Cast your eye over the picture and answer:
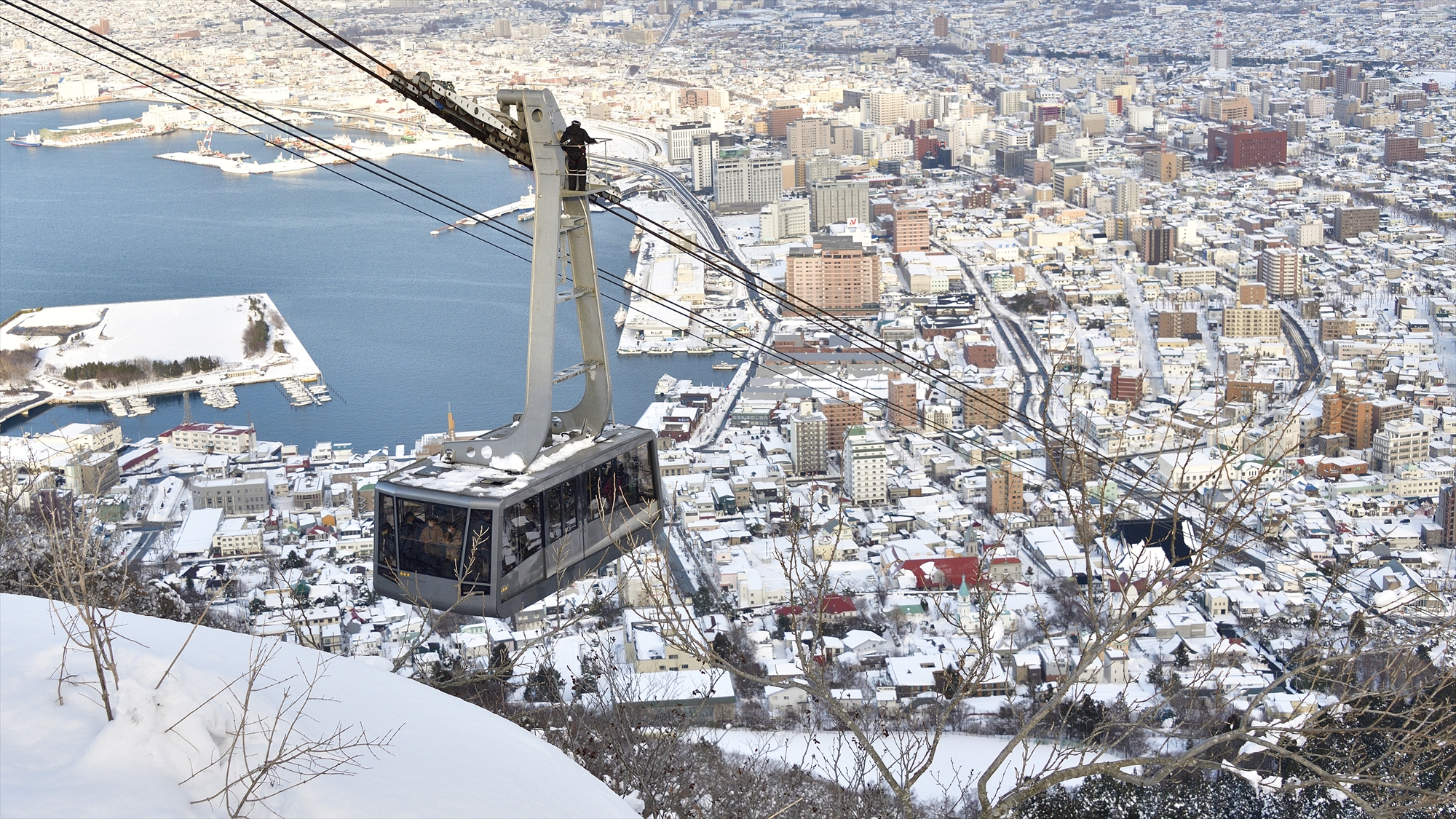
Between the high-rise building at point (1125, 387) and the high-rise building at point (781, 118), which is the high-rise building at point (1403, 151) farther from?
the high-rise building at point (1125, 387)

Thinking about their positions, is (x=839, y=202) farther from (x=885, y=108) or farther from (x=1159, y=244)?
(x=885, y=108)

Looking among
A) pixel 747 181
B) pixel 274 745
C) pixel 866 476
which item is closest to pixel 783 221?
pixel 747 181

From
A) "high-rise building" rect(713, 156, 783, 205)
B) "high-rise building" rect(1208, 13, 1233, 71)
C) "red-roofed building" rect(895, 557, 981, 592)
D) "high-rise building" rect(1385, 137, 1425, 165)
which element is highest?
"high-rise building" rect(1208, 13, 1233, 71)

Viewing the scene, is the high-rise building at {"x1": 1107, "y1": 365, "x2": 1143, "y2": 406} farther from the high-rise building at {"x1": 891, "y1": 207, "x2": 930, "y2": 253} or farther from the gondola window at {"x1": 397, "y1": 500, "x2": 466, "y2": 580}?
the gondola window at {"x1": 397, "y1": 500, "x2": 466, "y2": 580}

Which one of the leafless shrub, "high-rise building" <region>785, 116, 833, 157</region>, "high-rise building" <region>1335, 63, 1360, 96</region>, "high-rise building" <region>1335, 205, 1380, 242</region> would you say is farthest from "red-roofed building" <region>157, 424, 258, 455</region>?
"high-rise building" <region>1335, 63, 1360, 96</region>

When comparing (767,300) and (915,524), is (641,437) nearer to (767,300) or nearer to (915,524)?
(915,524)

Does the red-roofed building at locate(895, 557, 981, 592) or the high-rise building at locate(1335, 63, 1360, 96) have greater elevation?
the high-rise building at locate(1335, 63, 1360, 96)

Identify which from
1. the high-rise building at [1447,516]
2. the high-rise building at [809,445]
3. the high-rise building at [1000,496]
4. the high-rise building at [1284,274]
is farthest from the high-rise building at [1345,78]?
the high-rise building at [1000,496]

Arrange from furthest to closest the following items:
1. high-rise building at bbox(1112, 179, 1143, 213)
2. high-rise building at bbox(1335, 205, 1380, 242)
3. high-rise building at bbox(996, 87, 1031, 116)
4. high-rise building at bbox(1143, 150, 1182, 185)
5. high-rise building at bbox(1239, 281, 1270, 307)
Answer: high-rise building at bbox(996, 87, 1031, 116) < high-rise building at bbox(1143, 150, 1182, 185) < high-rise building at bbox(1112, 179, 1143, 213) < high-rise building at bbox(1335, 205, 1380, 242) < high-rise building at bbox(1239, 281, 1270, 307)
